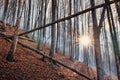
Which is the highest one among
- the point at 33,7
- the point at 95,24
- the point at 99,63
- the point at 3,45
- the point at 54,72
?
the point at 33,7

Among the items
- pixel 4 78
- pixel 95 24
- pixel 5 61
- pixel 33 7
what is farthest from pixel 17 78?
pixel 33 7

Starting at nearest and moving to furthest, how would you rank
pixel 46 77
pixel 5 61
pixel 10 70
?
1. pixel 10 70
2. pixel 5 61
3. pixel 46 77

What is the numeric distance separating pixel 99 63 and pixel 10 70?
17.8 feet

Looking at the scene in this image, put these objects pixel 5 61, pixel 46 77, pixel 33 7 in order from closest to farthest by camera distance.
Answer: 1. pixel 5 61
2. pixel 46 77
3. pixel 33 7

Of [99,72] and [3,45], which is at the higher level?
[3,45]

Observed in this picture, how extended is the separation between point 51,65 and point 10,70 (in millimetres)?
4503

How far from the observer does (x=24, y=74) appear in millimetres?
A: 9273

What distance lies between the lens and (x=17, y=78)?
8.30 meters

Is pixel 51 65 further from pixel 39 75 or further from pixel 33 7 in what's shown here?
pixel 33 7

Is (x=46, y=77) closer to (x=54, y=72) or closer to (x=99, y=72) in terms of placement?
(x=54, y=72)

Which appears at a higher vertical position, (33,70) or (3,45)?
(3,45)

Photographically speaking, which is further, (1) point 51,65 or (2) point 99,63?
(1) point 51,65

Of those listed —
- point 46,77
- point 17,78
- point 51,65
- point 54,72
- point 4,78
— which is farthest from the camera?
point 51,65

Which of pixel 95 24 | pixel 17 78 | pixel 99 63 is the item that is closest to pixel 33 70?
pixel 17 78
